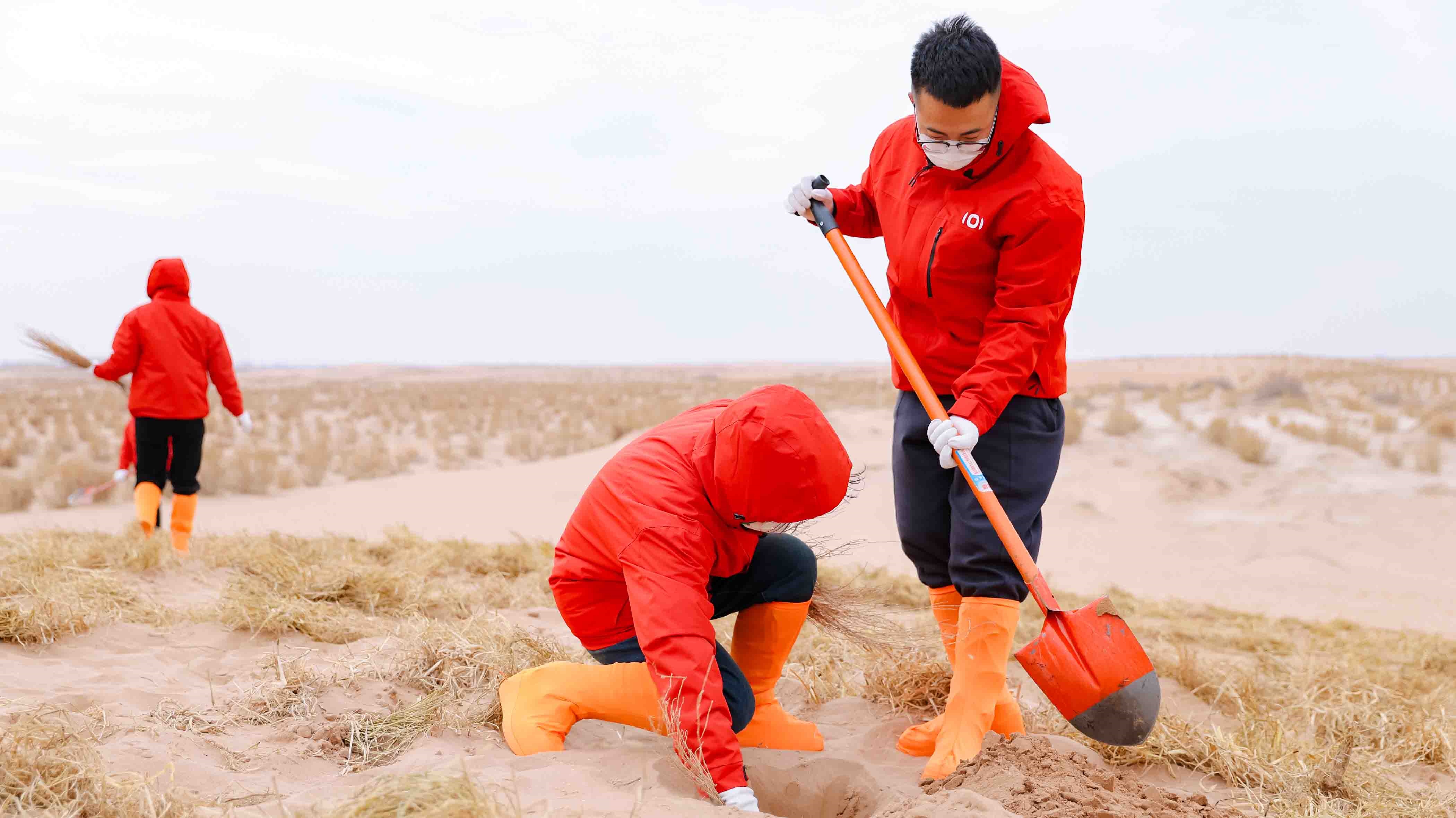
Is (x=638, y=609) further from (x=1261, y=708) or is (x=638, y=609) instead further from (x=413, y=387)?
(x=413, y=387)

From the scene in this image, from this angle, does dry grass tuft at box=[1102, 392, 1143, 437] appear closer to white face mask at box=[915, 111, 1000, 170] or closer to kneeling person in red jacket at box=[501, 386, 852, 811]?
kneeling person in red jacket at box=[501, 386, 852, 811]

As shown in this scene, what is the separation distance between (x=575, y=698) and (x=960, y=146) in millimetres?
1761

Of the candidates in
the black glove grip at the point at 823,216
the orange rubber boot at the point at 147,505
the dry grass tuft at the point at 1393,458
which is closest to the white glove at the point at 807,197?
the black glove grip at the point at 823,216

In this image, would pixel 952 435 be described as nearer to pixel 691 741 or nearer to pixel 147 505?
pixel 691 741

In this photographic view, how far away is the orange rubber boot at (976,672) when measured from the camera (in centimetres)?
259

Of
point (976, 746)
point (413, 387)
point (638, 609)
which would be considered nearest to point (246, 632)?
point (638, 609)

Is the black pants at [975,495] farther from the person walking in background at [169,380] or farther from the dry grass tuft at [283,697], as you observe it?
the person walking in background at [169,380]

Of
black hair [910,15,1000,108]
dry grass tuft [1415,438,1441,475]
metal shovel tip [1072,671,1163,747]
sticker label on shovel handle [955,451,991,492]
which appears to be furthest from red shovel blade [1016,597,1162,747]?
dry grass tuft [1415,438,1441,475]

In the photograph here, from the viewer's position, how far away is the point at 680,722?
2186 millimetres

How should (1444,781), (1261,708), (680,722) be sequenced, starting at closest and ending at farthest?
1. (680,722)
2. (1444,781)
3. (1261,708)

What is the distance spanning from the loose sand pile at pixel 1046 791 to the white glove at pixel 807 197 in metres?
1.66

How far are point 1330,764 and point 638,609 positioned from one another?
79.9 inches

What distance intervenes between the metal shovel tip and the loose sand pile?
0.11 metres

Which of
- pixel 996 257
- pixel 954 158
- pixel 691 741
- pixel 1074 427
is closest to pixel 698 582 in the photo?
pixel 691 741
